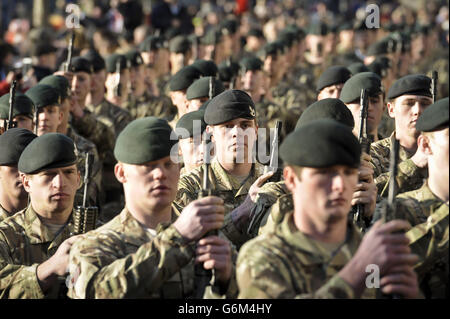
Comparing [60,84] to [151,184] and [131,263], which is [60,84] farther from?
[131,263]

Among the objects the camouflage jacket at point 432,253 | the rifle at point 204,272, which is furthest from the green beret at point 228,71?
the camouflage jacket at point 432,253

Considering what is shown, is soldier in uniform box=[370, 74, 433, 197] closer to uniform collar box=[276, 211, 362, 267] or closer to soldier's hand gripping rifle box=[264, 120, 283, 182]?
soldier's hand gripping rifle box=[264, 120, 283, 182]

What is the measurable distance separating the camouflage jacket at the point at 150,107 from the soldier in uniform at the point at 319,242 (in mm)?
9634

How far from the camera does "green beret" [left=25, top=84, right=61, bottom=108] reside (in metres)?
10.4

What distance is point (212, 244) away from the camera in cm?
552

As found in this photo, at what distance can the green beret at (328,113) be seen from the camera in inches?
290

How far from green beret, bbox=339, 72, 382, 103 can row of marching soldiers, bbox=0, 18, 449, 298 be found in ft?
0.55

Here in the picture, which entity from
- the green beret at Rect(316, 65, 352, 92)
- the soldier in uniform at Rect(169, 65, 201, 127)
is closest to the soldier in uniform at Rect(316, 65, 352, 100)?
the green beret at Rect(316, 65, 352, 92)

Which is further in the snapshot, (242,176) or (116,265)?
(242,176)

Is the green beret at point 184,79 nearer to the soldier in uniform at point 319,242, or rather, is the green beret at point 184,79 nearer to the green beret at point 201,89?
the green beret at point 201,89

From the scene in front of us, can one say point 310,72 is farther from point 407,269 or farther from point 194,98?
point 407,269

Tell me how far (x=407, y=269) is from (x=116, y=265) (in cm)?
173

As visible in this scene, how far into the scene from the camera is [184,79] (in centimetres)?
1265
